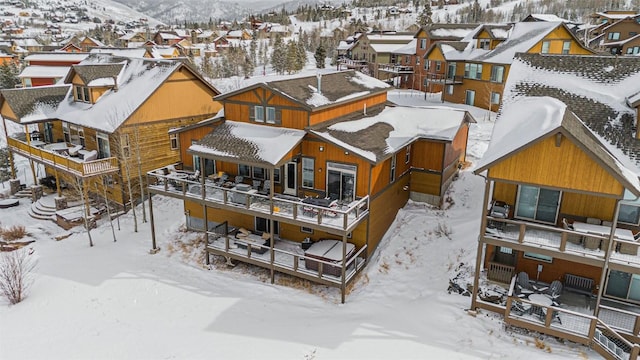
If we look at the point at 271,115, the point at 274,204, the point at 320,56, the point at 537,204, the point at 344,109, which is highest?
the point at 320,56

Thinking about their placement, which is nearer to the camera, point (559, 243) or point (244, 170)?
point (559, 243)

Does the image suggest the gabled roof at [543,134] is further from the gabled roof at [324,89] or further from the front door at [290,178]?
the front door at [290,178]

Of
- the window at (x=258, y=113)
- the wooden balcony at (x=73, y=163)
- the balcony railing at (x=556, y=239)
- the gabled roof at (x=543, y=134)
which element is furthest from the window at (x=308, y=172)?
the wooden balcony at (x=73, y=163)

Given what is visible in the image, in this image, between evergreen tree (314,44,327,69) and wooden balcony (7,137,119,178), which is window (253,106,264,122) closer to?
wooden balcony (7,137,119,178)

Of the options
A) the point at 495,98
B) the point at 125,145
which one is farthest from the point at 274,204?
the point at 495,98

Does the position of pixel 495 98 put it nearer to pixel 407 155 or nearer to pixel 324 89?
pixel 407 155

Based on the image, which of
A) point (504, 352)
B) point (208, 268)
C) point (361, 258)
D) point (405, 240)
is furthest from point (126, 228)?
point (504, 352)
